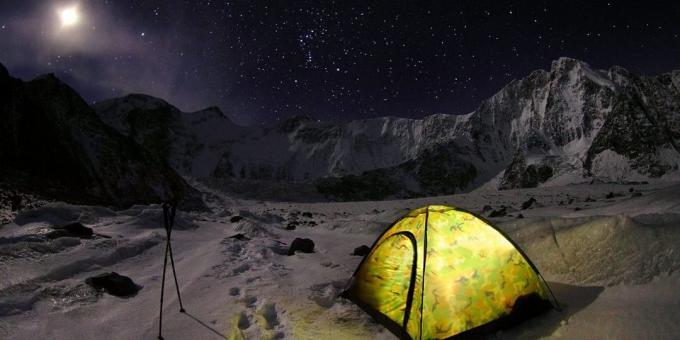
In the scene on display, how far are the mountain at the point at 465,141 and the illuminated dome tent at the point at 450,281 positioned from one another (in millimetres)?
78883

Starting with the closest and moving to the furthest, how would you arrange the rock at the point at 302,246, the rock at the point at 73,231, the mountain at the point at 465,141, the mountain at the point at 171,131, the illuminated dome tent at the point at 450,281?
the illuminated dome tent at the point at 450,281
the rock at the point at 73,231
the rock at the point at 302,246
the mountain at the point at 465,141
the mountain at the point at 171,131

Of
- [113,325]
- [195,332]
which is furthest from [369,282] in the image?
[113,325]

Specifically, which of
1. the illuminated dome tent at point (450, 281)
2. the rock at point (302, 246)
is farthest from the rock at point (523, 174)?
the illuminated dome tent at point (450, 281)

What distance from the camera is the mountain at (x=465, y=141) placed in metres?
84.0

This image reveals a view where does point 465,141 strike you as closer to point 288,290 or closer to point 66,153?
point 66,153

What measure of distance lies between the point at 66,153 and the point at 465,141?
14065cm

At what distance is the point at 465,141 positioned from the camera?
5605 inches

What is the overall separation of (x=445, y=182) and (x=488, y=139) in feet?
121

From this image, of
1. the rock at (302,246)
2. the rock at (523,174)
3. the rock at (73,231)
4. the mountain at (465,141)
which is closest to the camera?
the rock at (73,231)

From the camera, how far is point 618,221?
496 centimetres

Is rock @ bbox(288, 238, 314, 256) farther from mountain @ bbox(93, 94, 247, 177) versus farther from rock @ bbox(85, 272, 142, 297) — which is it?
mountain @ bbox(93, 94, 247, 177)

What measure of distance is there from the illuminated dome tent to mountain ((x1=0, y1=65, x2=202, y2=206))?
707 cm

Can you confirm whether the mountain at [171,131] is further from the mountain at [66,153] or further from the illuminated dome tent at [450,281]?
the illuminated dome tent at [450,281]

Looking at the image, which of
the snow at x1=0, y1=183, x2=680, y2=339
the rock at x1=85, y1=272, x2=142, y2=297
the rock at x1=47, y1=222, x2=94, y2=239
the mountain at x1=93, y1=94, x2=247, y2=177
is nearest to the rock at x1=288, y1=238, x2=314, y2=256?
the snow at x1=0, y1=183, x2=680, y2=339
